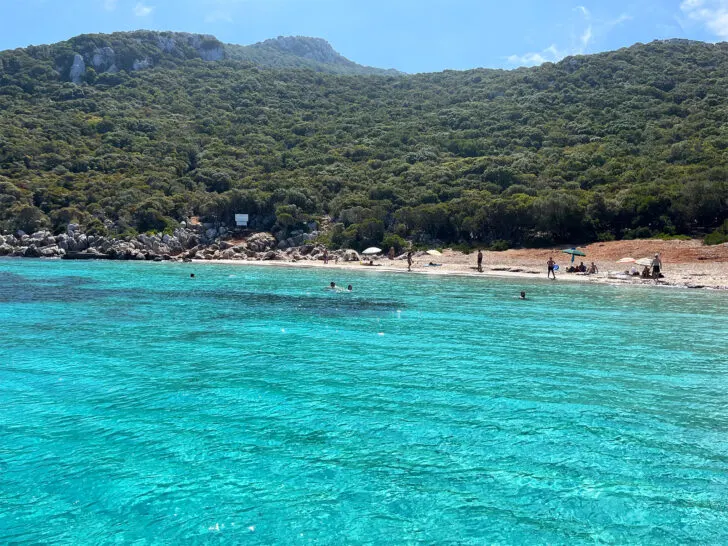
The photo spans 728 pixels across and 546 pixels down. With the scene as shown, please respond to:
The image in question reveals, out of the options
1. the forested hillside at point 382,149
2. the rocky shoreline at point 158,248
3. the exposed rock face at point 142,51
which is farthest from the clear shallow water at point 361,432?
the exposed rock face at point 142,51

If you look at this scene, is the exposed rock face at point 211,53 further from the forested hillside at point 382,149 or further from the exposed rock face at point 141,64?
the exposed rock face at point 141,64

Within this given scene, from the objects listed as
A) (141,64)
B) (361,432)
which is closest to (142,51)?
(141,64)

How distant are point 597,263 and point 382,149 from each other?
49.8m

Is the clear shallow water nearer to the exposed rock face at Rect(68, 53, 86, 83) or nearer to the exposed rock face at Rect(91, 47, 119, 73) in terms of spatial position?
the exposed rock face at Rect(68, 53, 86, 83)

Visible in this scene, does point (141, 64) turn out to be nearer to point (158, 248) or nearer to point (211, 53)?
point (211, 53)

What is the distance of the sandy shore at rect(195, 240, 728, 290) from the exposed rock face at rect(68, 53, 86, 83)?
82.5 m

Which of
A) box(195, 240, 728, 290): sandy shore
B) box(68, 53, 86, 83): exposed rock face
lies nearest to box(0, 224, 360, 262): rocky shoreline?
box(195, 240, 728, 290): sandy shore

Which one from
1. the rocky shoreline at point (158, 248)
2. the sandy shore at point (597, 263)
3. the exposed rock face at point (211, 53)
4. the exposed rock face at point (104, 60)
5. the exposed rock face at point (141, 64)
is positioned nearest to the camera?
the sandy shore at point (597, 263)

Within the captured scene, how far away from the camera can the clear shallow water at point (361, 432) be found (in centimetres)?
571

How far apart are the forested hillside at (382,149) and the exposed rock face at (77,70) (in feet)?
5.24

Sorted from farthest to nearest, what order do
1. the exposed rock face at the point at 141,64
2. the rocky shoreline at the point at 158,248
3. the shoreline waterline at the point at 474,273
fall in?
the exposed rock face at the point at 141,64, the rocky shoreline at the point at 158,248, the shoreline waterline at the point at 474,273

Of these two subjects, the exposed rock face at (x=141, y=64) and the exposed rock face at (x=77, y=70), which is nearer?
the exposed rock face at (x=77, y=70)

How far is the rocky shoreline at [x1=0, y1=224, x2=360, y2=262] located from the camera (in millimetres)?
52844

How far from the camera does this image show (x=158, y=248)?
5434 centimetres
